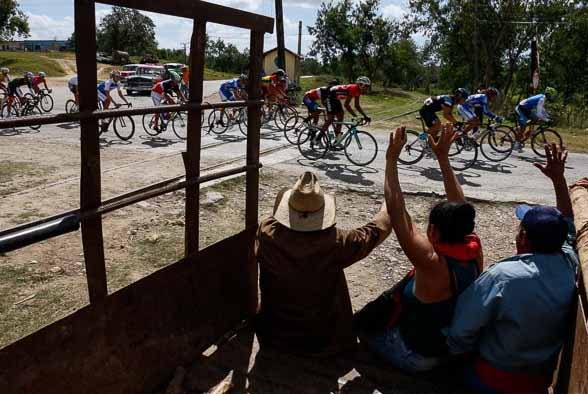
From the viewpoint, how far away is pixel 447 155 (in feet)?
10.1

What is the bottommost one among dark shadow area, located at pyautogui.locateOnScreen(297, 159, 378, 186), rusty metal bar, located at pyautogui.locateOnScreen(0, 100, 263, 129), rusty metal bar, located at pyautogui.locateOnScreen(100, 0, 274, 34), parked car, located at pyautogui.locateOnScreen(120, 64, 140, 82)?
dark shadow area, located at pyautogui.locateOnScreen(297, 159, 378, 186)

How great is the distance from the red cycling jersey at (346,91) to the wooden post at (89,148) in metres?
8.49

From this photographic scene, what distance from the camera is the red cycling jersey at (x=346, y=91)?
33.6ft

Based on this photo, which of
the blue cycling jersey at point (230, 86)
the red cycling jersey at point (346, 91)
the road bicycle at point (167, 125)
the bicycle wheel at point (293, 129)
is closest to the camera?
the red cycling jersey at point (346, 91)

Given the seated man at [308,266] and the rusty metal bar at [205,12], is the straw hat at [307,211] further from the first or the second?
the rusty metal bar at [205,12]

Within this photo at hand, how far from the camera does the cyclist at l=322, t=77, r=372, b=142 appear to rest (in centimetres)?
1013

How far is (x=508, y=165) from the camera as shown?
1070 cm

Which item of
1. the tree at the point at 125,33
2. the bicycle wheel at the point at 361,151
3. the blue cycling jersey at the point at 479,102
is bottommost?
the bicycle wheel at the point at 361,151

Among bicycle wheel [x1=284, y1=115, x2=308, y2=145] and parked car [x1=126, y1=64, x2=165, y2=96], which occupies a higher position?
parked car [x1=126, y1=64, x2=165, y2=96]

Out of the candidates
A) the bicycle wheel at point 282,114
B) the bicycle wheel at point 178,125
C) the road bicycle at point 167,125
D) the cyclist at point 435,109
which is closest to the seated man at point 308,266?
Answer: the cyclist at point 435,109

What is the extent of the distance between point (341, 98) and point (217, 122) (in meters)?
4.60

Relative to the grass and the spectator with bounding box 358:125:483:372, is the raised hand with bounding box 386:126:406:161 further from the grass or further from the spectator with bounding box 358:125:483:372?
the grass

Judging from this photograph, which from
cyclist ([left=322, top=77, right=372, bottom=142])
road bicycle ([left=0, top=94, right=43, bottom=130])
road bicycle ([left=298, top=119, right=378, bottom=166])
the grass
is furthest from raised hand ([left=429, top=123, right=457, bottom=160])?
the grass

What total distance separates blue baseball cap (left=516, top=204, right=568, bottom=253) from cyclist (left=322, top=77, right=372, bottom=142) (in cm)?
777
